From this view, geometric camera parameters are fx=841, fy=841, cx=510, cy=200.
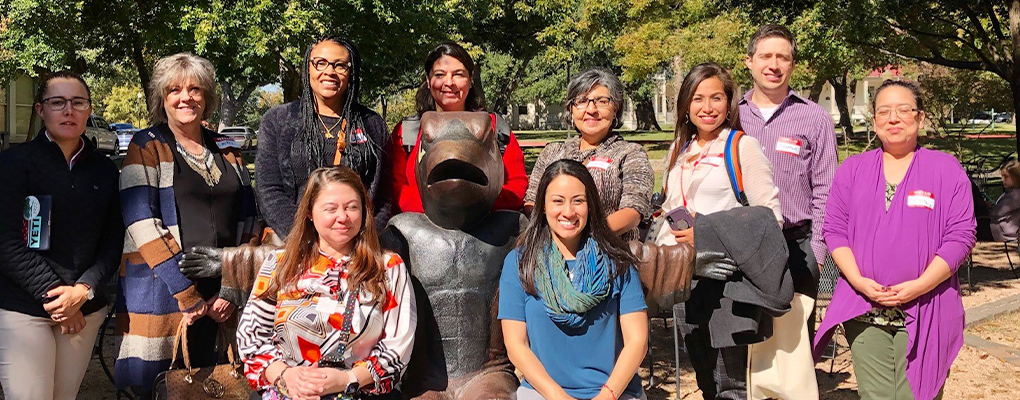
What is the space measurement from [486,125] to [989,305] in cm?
601

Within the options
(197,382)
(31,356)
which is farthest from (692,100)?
(31,356)

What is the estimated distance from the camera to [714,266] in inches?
123

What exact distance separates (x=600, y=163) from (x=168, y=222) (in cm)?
175

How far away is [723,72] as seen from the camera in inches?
136

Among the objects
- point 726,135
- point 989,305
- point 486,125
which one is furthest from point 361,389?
point 989,305

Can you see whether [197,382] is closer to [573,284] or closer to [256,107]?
[573,284]

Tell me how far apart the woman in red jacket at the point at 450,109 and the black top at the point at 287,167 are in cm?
10

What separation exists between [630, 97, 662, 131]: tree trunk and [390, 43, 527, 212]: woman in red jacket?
1567 inches

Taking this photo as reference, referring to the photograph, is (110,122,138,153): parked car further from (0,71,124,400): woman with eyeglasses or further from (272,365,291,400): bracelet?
(272,365,291,400): bracelet

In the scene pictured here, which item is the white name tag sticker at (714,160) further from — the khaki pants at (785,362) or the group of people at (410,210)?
the khaki pants at (785,362)

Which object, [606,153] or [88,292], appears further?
[606,153]

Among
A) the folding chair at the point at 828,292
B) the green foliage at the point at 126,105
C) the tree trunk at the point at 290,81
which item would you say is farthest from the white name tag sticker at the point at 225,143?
the green foliage at the point at 126,105

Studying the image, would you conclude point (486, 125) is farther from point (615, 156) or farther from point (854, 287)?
point (854, 287)

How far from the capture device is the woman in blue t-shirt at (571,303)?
2945mm
